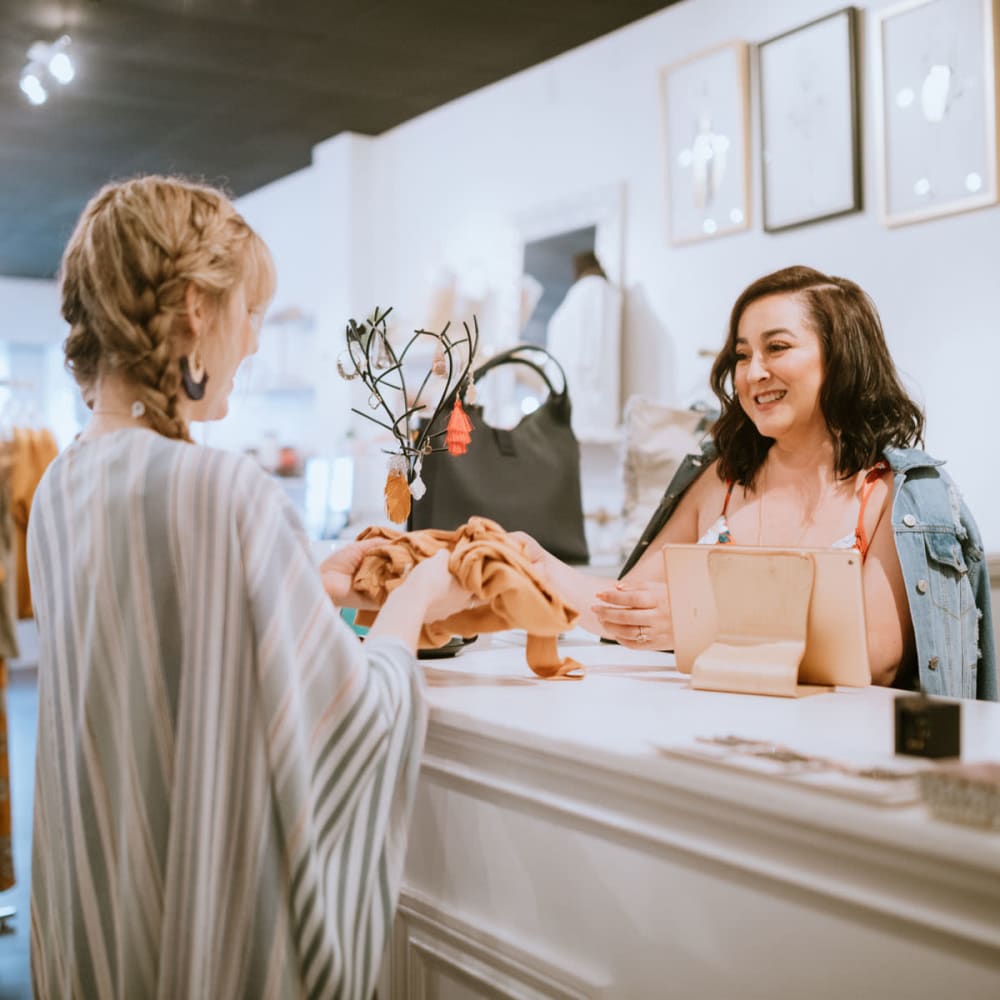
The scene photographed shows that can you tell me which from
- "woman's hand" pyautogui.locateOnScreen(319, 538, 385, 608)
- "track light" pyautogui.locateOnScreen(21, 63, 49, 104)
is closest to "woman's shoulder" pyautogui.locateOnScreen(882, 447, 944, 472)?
"woman's hand" pyautogui.locateOnScreen(319, 538, 385, 608)

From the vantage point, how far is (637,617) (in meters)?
1.86

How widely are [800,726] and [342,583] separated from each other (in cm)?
67

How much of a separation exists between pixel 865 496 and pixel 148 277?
1.40m

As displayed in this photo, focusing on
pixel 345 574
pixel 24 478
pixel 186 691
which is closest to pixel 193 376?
pixel 186 691

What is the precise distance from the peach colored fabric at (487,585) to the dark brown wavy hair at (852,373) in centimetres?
80

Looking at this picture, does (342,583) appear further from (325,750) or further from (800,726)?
(800,726)

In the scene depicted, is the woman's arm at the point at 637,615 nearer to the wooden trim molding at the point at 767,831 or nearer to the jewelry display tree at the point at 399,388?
the jewelry display tree at the point at 399,388

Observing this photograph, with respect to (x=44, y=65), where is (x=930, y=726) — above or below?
below

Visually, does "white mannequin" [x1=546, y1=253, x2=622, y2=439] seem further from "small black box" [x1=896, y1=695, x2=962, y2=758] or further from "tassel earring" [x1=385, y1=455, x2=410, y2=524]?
"small black box" [x1=896, y1=695, x2=962, y2=758]

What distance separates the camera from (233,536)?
112cm

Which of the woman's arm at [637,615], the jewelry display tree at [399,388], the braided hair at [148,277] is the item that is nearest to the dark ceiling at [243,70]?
the jewelry display tree at [399,388]

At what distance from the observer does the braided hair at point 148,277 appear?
1.21 m

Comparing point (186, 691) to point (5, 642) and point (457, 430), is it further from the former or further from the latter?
point (5, 642)

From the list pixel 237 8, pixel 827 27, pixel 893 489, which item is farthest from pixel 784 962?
pixel 237 8
